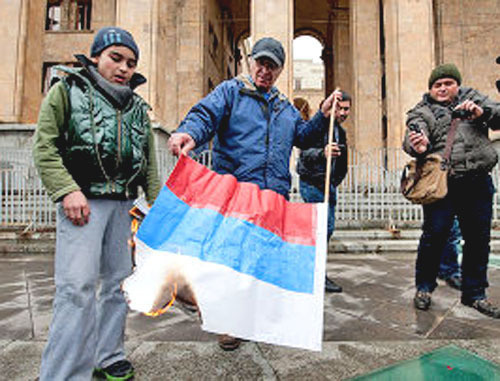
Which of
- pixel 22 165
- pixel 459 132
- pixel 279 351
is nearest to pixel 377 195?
pixel 459 132

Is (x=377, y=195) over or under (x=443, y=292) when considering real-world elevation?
over

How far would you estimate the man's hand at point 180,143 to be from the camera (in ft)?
5.28

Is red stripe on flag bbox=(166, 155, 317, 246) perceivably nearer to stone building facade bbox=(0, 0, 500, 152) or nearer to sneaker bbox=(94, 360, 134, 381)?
sneaker bbox=(94, 360, 134, 381)

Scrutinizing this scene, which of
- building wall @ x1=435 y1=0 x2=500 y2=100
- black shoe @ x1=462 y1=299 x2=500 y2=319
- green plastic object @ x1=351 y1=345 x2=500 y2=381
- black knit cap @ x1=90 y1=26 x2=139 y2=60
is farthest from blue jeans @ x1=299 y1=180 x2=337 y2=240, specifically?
building wall @ x1=435 y1=0 x2=500 y2=100

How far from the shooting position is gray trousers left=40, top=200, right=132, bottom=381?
4.75 ft

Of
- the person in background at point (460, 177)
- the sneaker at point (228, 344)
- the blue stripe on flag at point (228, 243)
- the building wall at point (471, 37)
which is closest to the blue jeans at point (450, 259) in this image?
the person in background at point (460, 177)

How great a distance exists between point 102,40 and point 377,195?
7.73 m

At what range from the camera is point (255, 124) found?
2016 mm

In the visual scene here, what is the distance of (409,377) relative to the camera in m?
1.76

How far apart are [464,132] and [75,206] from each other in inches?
115

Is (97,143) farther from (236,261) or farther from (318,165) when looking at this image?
(318,165)

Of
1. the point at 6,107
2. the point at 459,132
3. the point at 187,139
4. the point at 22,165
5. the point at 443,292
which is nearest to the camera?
the point at 187,139

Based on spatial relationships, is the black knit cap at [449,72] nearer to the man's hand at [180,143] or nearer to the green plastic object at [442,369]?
the green plastic object at [442,369]

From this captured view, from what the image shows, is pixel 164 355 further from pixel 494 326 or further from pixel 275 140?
pixel 494 326
